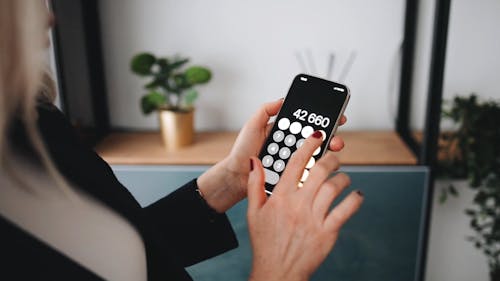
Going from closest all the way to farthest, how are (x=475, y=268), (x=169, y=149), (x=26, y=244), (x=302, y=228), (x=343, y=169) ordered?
(x=26, y=244) → (x=302, y=228) → (x=343, y=169) → (x=169, y=149) → (x=475, y=268)

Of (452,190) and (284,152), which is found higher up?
(284,152)

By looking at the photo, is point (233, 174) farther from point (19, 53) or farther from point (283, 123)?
point (19, 53)

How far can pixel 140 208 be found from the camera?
62 centimetres

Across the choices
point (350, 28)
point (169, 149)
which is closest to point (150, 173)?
point (169, 149)

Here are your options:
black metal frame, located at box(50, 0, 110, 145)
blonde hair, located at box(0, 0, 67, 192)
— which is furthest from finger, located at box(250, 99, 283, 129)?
black metal frame, located at box(50, 0, 110, 145)

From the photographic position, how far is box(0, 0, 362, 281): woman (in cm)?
38

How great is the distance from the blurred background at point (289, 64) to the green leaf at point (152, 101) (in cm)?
14

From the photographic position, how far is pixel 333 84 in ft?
2.74

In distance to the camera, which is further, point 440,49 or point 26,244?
point 440,49

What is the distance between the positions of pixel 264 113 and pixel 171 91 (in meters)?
0.76

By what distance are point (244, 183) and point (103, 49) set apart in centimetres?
107

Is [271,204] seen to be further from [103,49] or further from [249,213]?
[103,49]

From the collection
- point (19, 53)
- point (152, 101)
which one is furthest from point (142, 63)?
point (19, 53)

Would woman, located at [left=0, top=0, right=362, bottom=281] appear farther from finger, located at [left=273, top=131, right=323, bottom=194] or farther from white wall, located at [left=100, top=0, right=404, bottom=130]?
white wall, located at [left=100, top=0, right=404, bottom=130]
